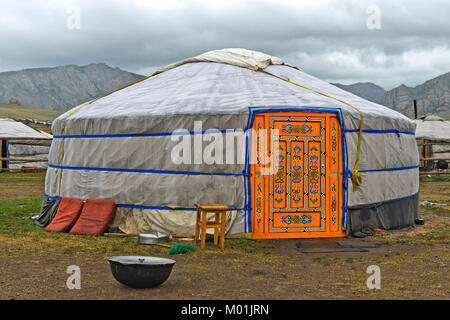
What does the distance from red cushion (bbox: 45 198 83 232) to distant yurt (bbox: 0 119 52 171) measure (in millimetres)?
11393

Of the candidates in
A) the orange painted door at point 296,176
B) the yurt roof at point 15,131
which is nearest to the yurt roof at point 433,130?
the orange painted door at point 296,176

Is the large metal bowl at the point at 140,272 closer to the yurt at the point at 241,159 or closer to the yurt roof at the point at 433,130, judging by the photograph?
the yurt at the point at 241,159

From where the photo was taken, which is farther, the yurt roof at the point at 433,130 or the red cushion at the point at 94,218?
the yurt roof at the point at 433,130

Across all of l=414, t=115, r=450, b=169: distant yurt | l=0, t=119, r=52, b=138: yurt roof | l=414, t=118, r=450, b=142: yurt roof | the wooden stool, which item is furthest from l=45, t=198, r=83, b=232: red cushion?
l=414, t=118, r=450, b=142: yurt roof

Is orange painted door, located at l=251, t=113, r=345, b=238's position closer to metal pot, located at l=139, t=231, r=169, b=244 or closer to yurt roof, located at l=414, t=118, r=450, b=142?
metal pot, located at l=139, t=231, r=169, b=244

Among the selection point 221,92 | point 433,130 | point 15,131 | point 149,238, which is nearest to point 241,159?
point 221,92

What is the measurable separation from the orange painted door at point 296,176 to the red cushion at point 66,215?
2402mm

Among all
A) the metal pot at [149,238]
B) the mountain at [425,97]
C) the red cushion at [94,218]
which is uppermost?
the mountain at [425,97]

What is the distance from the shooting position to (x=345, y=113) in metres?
6.49

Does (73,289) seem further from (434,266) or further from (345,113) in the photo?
(345,113)

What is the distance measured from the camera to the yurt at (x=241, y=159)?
6.26m

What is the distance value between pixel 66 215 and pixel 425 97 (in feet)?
433

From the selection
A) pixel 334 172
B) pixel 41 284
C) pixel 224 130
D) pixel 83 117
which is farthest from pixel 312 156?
pixel 41 284
